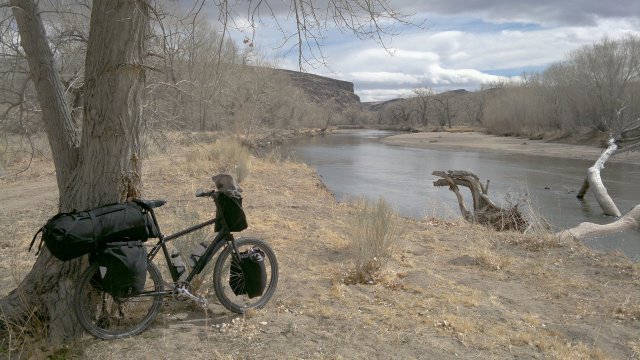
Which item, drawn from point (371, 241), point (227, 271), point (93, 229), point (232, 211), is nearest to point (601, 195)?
point (371, 241)

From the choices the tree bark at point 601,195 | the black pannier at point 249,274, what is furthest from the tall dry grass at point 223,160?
the black pannier at point 249,274

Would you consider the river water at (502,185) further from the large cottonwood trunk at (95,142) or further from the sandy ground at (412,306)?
the large cottonwood trunk at (95,142)

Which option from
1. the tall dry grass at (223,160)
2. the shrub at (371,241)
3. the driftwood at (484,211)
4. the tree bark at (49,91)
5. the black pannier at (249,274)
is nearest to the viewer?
the tree bark at (49,91)

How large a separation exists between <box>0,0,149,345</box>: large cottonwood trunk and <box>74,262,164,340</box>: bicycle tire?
0.16 metres

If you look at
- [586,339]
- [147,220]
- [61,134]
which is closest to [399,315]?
[586,339]

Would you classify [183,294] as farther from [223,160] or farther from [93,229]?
[223,160]

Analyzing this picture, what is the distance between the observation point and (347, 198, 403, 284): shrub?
5.61 m

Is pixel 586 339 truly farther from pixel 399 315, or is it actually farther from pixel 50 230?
pixel 50 230

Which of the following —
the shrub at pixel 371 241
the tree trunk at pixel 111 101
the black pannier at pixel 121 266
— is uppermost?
the tree trunk at pixel 111 101

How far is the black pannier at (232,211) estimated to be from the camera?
3955mm

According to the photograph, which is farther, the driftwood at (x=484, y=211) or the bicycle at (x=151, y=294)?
the driftwood at (x=484, y=211)

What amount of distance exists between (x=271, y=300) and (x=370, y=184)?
16652mm

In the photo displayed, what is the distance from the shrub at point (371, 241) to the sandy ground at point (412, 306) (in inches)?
6.0

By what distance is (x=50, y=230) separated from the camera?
308 cm
